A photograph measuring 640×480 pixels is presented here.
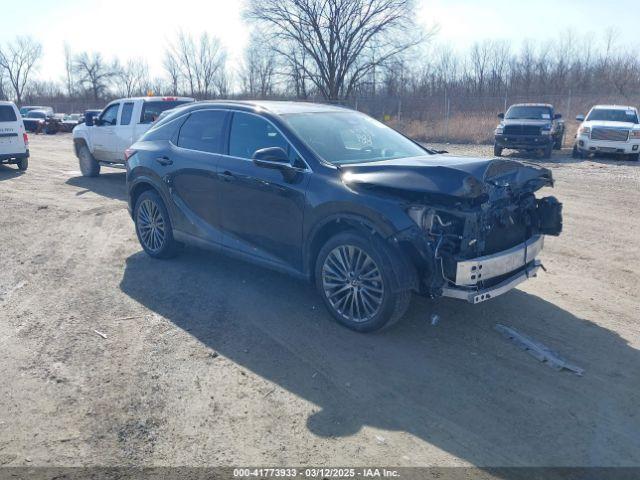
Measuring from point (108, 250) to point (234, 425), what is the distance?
15.8 feet

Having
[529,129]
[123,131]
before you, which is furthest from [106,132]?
[529,129]

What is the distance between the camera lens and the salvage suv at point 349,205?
443 centimetres

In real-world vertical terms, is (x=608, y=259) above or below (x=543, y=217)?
below

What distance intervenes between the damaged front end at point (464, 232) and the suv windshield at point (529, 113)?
640 inches

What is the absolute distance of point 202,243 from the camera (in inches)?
244

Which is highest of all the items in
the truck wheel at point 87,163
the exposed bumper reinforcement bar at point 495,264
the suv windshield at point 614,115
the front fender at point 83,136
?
the suv windshield at point 614,115

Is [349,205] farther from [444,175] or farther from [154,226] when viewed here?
[154,226]

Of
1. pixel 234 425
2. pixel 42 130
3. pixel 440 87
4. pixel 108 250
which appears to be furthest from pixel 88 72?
pixel 234 425

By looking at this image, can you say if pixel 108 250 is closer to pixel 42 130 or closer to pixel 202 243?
pixel 202 243

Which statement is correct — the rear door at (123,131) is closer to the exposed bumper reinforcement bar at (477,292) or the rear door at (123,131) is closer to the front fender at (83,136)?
the front fender at (83,136)

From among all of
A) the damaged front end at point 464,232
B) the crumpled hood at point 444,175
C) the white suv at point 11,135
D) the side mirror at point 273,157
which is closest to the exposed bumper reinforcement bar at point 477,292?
the damaged front end at point 464,232

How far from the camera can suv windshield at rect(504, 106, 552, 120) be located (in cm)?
1959

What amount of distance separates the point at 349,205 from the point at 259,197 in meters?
1.12

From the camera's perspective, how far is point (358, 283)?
15.6ft
